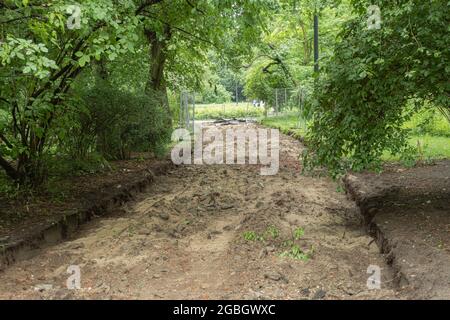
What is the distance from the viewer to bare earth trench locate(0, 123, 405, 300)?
16.9ft

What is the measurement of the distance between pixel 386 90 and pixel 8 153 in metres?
5.24

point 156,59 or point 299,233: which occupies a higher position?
point 156,59

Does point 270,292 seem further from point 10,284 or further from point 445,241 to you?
point 10,284

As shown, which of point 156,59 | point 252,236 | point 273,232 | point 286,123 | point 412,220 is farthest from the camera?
point 286,123

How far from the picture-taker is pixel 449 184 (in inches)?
333

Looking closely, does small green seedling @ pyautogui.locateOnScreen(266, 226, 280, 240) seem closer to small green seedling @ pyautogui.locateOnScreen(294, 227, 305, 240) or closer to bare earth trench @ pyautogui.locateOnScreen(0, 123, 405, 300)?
bare earth trench @ pyautogui.locateOnScreen(0, 123, 405, 300)

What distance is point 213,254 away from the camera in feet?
21.3

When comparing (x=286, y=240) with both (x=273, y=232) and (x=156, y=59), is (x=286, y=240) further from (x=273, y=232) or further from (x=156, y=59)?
(x=156, y=59)

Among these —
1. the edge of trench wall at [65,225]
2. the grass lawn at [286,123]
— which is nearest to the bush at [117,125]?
the edge of trench wall at [65,225]

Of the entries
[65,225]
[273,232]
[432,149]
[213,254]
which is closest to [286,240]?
[273,232]

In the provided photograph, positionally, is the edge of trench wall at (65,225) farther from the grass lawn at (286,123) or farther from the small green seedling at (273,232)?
the grass lawn at (286,123)

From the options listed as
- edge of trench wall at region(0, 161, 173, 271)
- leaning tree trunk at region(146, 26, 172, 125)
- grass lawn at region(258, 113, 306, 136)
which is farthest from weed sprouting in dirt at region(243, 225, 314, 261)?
grass lawn at region(258, 113, 306, 136)

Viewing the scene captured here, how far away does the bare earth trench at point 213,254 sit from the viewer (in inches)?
203

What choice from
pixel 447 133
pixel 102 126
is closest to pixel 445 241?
pixel 102 126
